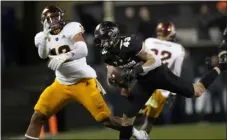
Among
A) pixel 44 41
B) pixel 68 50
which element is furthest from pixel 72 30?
pixel 44 41

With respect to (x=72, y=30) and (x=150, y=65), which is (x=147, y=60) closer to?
(x=150, y=65)

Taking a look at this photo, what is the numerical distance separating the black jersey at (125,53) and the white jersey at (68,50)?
30 centimetres

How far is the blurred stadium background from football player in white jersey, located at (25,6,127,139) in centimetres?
366

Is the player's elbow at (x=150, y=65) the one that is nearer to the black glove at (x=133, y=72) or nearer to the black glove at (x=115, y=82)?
the black glove at (x=133, y=72)

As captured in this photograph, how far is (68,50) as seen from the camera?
821cm

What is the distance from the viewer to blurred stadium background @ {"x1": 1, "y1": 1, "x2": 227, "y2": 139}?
41.1 feet

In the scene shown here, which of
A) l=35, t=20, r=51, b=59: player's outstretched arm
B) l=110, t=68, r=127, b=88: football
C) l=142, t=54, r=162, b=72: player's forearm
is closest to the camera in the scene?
l=35, t=20, r=51, b=59: player's outstretched arm

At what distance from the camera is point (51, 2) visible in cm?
1368

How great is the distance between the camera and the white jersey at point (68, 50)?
821 centimetres

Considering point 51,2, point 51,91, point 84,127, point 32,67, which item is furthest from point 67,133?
point 51,91

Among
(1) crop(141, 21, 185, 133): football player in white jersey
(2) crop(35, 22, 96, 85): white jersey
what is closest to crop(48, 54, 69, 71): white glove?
→ (2) crop(35, 22, 96, 85): white jersey

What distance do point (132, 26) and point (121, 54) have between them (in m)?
5.16

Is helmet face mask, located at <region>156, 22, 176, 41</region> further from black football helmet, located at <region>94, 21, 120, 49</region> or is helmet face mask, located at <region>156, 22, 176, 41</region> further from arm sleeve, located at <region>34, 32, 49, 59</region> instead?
arm sleeve, located at <region>34, 32, 49, 59</region>

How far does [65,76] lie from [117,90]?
440 centimetres
